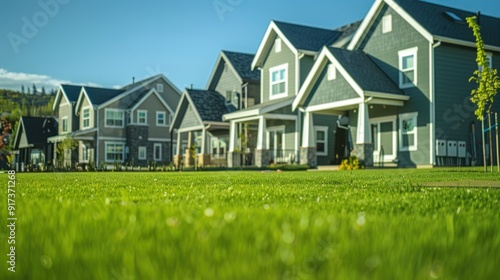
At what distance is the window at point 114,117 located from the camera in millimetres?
49469

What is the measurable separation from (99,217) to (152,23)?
40.8 ft

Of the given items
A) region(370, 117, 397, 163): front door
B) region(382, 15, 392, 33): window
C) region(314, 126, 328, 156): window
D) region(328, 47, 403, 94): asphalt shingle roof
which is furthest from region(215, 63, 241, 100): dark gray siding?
region(382, 15, 392, 33): window

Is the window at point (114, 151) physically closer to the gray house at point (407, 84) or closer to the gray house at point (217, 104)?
the gray house at point (217, 104)

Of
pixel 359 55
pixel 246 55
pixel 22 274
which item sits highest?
pixel 246 55

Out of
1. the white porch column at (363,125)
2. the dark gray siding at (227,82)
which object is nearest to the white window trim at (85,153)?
the dark gray siding at (227,82)

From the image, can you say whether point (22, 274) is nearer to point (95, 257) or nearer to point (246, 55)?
point (95, 257)

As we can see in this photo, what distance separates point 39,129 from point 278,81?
1447 inches

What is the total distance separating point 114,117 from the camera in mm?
49938

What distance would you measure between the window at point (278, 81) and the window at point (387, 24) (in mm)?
7766

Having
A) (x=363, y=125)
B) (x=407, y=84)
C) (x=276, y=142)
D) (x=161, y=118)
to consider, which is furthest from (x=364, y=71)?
(x=161, y=118)

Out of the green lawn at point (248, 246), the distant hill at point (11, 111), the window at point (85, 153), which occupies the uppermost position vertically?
the distant hill at point (11, 111)

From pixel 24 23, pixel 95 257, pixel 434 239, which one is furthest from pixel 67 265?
pixel 24 23

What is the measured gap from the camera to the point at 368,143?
23203 millimetres

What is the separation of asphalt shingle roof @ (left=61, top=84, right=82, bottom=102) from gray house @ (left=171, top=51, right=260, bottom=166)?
1807 centimetres
